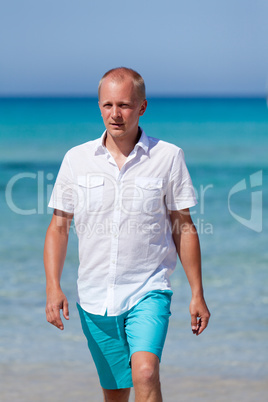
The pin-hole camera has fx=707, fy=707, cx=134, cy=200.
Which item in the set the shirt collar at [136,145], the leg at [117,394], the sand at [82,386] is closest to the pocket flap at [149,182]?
the shirt collar at [136,145]

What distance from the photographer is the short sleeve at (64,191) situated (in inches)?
136

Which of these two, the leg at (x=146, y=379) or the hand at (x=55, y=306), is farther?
the hand at (x=55, y=306)

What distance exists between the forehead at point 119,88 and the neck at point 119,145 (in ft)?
0.70

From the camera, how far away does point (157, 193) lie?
337 centimetres

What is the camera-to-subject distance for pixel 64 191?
11.4 ft

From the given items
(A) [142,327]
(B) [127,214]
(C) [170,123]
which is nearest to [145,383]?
(A) [142,327]

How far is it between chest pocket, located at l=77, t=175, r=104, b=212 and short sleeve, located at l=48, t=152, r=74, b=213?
0.06 meters

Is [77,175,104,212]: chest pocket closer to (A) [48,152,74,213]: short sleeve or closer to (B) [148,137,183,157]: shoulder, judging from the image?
(A) [48,152,74,213]: short sleeve

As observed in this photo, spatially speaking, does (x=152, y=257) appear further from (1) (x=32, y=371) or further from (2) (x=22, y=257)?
(2) (x=22, y=257)

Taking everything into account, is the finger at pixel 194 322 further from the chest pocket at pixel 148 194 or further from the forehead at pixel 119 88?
the forehead at pixel 119 88

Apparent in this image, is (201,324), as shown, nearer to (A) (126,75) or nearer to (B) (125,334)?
(B) (125,334)

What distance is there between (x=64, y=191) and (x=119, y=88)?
22.4 inches

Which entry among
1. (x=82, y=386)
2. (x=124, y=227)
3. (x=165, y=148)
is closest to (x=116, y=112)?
(x=165, y=148)

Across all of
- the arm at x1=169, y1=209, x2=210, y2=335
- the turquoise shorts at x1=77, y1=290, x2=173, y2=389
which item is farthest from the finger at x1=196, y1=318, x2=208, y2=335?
the turquoise shorts at x1=77, y1=290, x2=173, y2=389
